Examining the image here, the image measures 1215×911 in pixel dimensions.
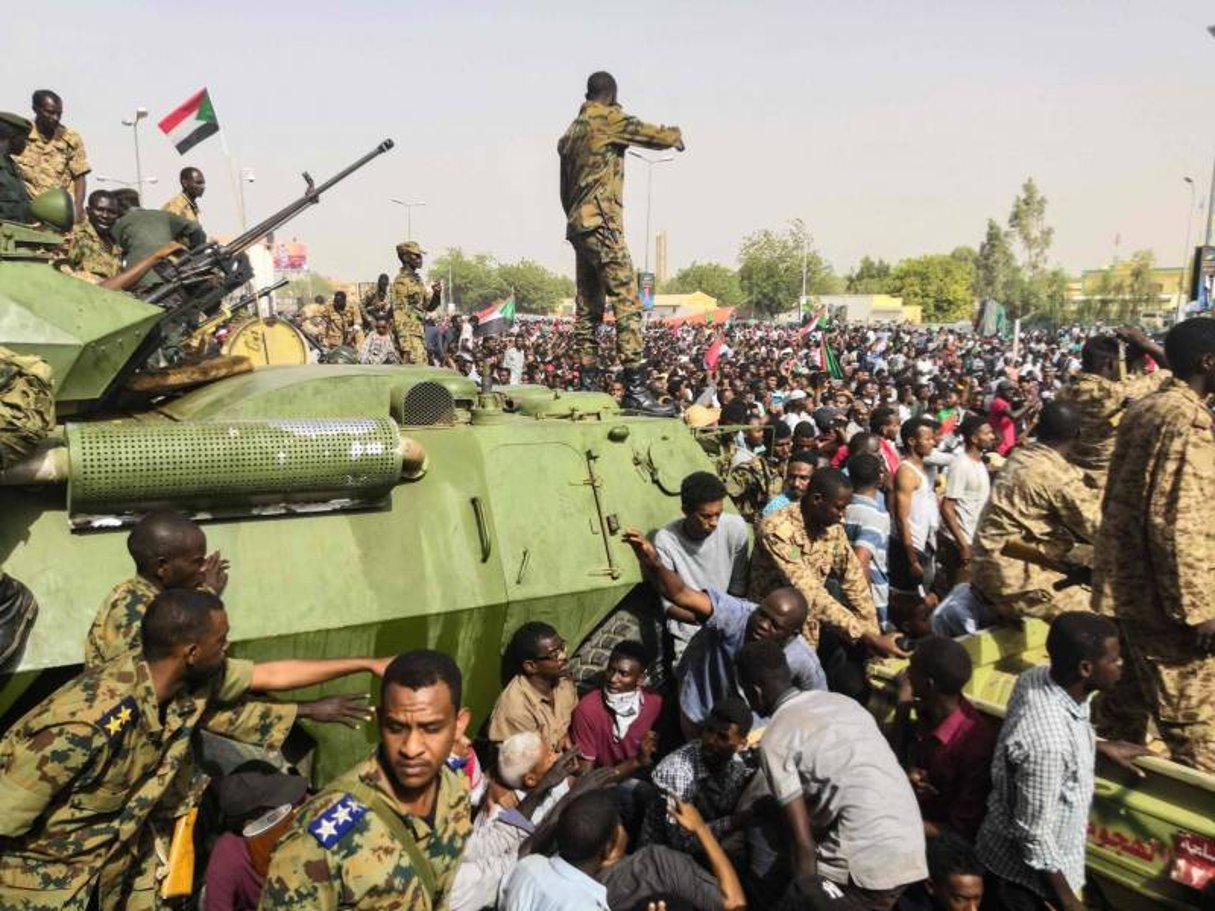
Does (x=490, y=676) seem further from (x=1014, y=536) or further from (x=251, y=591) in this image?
(x=1014, y=536)

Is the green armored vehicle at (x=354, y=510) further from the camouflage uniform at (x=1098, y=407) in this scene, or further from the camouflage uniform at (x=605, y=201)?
the camouflage uniform at (x=1098, y=407)

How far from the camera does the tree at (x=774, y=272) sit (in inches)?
3376

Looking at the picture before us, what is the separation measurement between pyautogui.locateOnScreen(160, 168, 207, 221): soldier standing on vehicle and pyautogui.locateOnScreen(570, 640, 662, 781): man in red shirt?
6979 millimetres

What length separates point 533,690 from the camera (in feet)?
15.6

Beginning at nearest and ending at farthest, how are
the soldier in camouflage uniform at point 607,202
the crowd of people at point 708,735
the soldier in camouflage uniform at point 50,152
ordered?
the crowd of people at point 708,735 < the soldier in camouflage uniform at point 607,202 < the soldier in camouflage uniform at point 50,152

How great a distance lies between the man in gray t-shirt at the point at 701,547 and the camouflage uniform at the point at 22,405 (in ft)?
9.74

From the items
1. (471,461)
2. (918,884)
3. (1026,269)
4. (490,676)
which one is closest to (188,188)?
(471,461)

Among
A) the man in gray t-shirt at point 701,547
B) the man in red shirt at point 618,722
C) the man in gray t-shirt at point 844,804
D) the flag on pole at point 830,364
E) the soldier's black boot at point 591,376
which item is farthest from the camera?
the flag on pole at point 830,364

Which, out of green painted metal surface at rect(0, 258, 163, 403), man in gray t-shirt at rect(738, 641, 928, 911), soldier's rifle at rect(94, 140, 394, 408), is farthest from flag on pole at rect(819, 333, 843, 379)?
man in gray t-shirt at rect(738, 641, 928, 911)

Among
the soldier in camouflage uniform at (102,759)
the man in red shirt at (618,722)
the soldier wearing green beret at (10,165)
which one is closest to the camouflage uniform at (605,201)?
the man in red shirt at (618,722)

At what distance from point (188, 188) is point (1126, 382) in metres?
8.44

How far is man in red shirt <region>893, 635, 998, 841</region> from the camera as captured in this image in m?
3.92

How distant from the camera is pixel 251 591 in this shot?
170 inches

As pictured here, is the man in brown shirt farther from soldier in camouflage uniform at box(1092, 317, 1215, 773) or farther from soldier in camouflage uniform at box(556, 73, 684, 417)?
soldier in camouflage uniform at box(556, 73, 684, 417)
